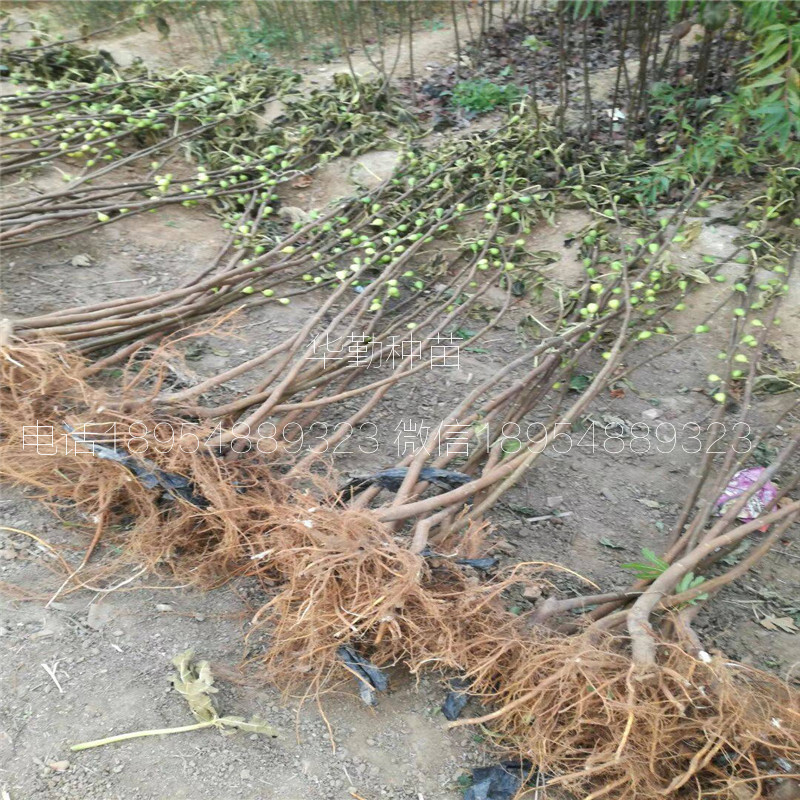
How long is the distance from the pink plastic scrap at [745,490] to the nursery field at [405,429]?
0.05ft

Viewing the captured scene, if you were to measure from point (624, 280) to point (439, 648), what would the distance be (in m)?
1.43

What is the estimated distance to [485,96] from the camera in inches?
149

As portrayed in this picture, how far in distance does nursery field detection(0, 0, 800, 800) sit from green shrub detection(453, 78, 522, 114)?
0.02m

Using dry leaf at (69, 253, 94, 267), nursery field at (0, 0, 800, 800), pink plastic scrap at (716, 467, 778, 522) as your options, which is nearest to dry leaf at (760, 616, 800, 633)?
nursery field at (0, 0, 800, 800)

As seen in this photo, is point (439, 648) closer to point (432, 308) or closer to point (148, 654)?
point (148, 654)

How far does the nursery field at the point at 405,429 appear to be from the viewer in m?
1.50

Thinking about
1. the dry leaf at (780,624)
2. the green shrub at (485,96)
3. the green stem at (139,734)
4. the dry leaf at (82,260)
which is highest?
the green shrub at (485,96)

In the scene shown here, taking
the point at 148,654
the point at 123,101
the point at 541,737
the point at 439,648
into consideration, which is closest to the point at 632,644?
the point at 541,737

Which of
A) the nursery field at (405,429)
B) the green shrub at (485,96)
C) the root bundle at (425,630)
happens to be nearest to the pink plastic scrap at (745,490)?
the nursery field at (405,429)

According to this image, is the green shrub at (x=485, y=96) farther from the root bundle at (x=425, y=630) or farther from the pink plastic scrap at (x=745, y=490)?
the root bundle at (x=425, y=630)

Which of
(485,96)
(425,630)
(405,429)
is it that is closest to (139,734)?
(425,630)

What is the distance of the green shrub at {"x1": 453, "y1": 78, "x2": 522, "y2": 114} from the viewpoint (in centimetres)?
378

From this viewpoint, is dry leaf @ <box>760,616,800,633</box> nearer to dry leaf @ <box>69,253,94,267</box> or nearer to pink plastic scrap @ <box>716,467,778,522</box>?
pink plastic scrap @ <box>716,467,778,522</box>

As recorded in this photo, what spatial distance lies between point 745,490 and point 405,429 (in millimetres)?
1034
